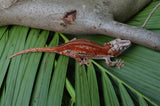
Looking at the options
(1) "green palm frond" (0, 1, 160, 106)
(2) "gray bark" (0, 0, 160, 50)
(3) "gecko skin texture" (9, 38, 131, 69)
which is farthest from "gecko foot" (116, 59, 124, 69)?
(2) "gray bark" (0, 0, 160, 50)

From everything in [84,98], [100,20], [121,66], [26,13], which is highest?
[26,13]

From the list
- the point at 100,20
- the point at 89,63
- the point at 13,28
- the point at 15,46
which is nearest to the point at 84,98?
the point at 89,63

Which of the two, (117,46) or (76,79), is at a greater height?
(117,46)

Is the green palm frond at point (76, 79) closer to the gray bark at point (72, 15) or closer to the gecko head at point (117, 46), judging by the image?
the gecko head at point (117, 46)

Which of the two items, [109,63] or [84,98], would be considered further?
[109,63]

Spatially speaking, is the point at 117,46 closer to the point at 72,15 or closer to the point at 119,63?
the point at 119,63

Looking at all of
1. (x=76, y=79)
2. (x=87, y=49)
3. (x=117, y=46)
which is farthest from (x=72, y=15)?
(x=76, y=79)

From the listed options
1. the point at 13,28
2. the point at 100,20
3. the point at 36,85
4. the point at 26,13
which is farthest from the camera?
the point at 13,28

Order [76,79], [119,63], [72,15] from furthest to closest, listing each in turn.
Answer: [72,15] → [119,63] → [76,79]

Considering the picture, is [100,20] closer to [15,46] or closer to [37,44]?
[37,44]
